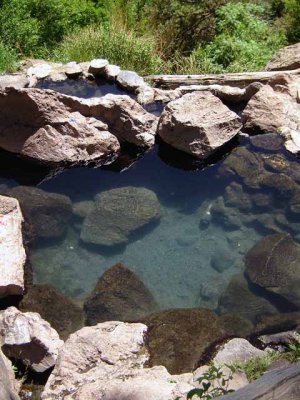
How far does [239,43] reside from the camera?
8.99m

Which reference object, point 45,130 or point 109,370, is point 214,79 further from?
point 109,370

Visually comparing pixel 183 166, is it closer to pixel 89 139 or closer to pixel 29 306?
pixel 89 139

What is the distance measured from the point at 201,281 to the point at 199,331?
0.76m

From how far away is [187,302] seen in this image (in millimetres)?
5570

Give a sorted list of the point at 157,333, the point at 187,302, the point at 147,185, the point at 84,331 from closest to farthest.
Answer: the point at 84,331, the point at 157,333, the point at 187,302, the point at 147,185

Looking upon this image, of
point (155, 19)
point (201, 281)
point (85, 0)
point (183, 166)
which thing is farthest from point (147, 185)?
point (85, 0)

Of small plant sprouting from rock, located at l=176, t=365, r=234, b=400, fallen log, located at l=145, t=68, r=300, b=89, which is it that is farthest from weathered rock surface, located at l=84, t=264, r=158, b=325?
Result: fallen log, located at l=145, t=68, r=300, b=89

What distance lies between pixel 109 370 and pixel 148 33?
6706 mm

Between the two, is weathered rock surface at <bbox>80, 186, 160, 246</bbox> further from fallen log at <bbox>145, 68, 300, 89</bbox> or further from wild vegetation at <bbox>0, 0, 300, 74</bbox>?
wild vegetation at <bbox>0, 0, 300, 74</bbox>

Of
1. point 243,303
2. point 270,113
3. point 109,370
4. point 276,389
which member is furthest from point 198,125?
point 276,389

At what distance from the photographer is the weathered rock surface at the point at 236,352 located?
458cm

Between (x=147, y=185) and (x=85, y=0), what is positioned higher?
(x=85, y=0)

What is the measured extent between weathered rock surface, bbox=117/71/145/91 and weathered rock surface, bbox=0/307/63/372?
174 inches

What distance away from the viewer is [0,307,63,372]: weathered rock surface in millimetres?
4586
